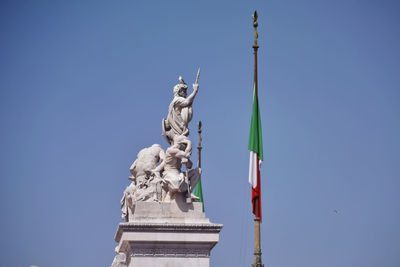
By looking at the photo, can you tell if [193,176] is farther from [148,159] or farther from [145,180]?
[148,159]

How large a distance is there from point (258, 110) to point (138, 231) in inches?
380

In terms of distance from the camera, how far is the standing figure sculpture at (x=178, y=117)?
23172mm

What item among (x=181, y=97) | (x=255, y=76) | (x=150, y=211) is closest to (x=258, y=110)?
(x=255, y=76)

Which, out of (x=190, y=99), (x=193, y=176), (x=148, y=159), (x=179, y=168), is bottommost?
(x=193, y=176)

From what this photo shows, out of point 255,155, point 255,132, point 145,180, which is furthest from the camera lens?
point 255,132

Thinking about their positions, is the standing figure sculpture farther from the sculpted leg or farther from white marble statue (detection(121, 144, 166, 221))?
the sculpted leg

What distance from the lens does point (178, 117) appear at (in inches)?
915

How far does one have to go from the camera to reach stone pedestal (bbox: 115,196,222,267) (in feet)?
70.7

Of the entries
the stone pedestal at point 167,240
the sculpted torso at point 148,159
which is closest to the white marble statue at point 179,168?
the sculpted torso at point 148,159

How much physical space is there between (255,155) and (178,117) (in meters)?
6.37

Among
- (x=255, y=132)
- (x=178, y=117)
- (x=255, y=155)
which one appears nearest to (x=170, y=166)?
(x=178, y=117)

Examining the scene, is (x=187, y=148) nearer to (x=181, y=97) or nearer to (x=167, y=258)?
(x=181, y=97)

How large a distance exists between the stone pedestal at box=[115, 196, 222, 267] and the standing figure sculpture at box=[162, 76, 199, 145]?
2626 mm

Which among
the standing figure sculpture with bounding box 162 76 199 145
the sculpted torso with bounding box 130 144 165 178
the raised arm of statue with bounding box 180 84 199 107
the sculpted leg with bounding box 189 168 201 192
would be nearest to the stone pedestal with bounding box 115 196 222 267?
the sculpted leg with bounding box 189 168 201 192
